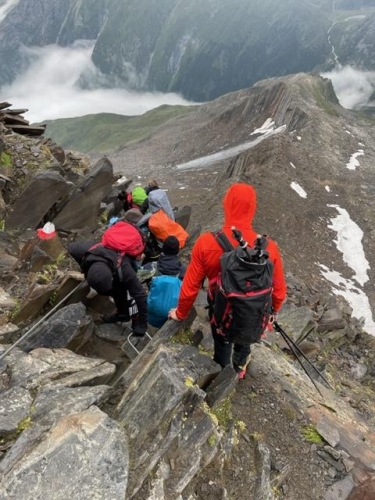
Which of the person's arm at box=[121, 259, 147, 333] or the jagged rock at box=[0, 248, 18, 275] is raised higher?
the person's arm at box=[121, 259, 147, 333]

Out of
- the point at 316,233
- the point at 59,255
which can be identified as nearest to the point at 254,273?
the point at 59,255

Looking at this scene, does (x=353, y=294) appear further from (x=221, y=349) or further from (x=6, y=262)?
(x=6, y=262)

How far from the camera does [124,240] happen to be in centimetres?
898

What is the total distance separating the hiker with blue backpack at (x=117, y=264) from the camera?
8.70 metres

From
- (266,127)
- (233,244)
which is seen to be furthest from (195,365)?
(266,127)

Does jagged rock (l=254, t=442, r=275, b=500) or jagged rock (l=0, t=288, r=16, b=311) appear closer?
jagged rock (l=254, t=442, r=275, b=500)

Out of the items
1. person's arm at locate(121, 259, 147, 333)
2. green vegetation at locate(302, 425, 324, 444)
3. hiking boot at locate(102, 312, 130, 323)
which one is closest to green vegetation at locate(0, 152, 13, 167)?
hiking boot at locate(102, 312, 130, 323)

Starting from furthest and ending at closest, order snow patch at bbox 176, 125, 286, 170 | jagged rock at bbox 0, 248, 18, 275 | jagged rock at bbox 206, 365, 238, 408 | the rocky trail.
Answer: snow patch at bbox 176, 125, 286, 170
jagged rock at bbox 0, 248, 18, 275
jagged rock at bbox 206, 365, 238, 408
the rocky trail

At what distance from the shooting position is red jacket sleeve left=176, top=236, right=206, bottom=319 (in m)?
7.78

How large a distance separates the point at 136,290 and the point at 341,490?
219 inches

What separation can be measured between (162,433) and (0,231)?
9.99 m

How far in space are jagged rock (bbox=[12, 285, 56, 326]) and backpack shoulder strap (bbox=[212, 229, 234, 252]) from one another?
4941 millimetres

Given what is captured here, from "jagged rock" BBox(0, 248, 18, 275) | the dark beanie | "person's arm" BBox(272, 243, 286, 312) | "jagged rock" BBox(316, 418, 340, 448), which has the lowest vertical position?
"jagged rock" BBox(0, 248, 18, 275)

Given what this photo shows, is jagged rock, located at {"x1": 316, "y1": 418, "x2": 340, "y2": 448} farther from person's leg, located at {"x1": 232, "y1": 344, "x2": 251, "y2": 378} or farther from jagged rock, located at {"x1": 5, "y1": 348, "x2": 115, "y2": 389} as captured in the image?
jagged rock, located at {"x1": 5, "y1": 348, "x2": 115, "y2": 389}
